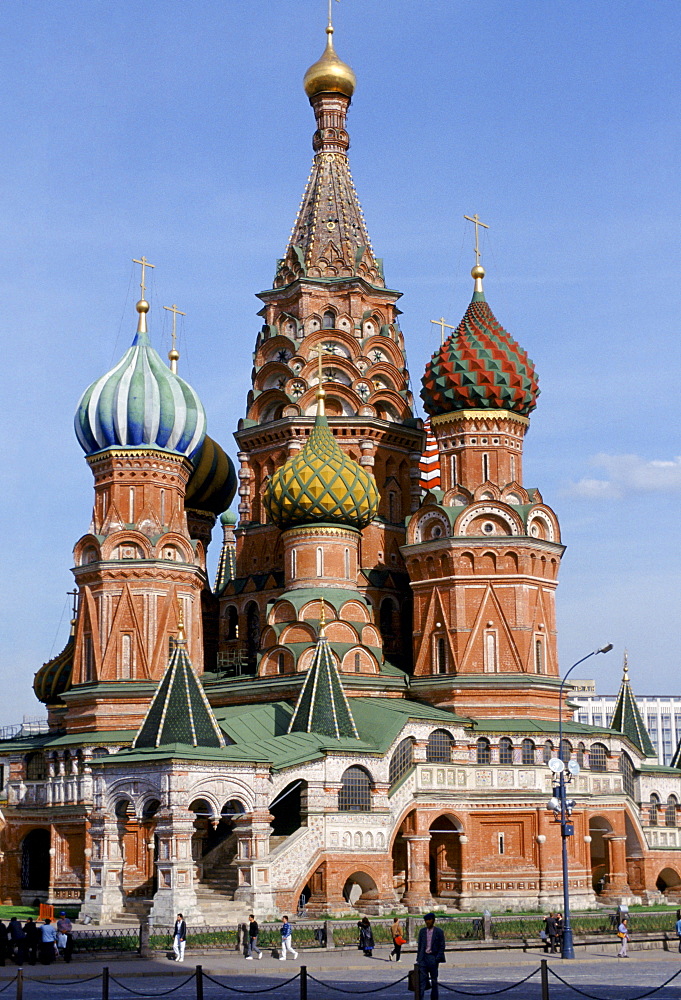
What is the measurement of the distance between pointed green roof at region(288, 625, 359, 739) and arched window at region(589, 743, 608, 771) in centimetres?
853

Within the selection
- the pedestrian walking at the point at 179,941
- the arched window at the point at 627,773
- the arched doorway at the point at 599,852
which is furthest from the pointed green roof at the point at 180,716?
the arched window at the point at 627,773

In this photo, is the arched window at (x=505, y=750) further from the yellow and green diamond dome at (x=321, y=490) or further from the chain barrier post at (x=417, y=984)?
the chain barrier post at (x=417, y=984)

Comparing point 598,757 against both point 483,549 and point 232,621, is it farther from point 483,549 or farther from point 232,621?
point 232,621

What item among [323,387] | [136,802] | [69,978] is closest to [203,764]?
[136,802]

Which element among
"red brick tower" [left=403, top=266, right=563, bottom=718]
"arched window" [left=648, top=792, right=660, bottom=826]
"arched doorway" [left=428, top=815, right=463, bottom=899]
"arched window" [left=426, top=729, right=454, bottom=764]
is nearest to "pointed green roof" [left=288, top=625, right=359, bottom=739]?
"arched window" [left=426, top=729, right=454, bottom=764]

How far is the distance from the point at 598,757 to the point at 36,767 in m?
17.3

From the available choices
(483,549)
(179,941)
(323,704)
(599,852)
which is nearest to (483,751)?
(323,704)

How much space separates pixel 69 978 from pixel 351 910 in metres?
12.2

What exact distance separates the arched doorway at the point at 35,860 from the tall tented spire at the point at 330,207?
20072 mm

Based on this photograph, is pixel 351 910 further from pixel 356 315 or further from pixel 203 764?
pixel 356 315

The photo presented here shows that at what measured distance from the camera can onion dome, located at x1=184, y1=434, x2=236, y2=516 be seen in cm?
5216

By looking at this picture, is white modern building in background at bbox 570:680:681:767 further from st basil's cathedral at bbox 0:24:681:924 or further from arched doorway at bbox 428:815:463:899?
arched doorway at bbox 428:815:463:899

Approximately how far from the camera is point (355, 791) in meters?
37.4

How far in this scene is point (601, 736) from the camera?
4359 cm
